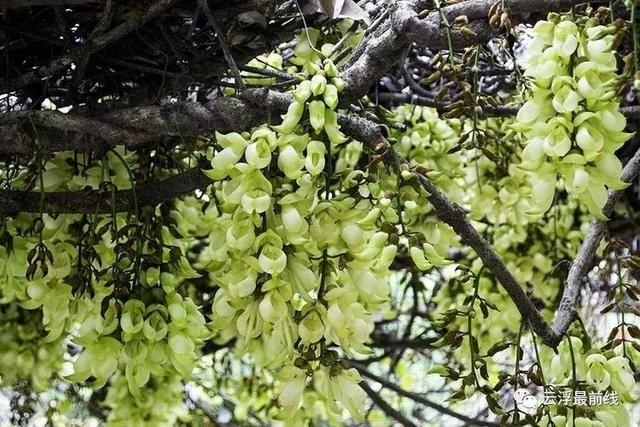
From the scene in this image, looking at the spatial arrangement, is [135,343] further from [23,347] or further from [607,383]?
[23,347]

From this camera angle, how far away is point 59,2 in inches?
26.1

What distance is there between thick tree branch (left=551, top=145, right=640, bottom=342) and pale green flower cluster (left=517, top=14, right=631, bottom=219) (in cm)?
26

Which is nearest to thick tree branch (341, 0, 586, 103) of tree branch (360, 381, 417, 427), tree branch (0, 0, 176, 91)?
tree branch (0, 0, 176, 91)

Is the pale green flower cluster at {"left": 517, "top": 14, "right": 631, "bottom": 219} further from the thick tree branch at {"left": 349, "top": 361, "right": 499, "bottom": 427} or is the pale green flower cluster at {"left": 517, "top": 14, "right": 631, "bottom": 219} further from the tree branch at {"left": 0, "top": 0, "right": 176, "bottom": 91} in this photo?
the thick tree branch at {"left": 349, "top": 361, "right": 499, "bottom": 427}

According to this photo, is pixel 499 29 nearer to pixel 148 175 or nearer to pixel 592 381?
pixel 592 381

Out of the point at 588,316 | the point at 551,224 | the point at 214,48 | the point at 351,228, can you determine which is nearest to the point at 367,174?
the point at 351,228

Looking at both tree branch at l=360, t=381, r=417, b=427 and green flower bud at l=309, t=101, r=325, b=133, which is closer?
green flower bud at l=309, t=101, r=325, b=133

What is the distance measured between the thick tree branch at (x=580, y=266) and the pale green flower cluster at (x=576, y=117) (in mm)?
260

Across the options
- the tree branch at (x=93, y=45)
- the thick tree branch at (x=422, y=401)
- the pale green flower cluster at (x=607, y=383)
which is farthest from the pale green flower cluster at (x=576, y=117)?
the thick tree branch at (x=422, y=401)

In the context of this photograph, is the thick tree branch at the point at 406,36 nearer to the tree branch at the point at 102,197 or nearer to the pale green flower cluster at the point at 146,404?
the tree branch at the point at 102,197

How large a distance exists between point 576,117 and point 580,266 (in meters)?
0.36

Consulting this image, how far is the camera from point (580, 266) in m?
0.83

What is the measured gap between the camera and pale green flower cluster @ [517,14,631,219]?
0.51 meters

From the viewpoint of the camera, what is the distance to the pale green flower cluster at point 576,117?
20.0 inches
